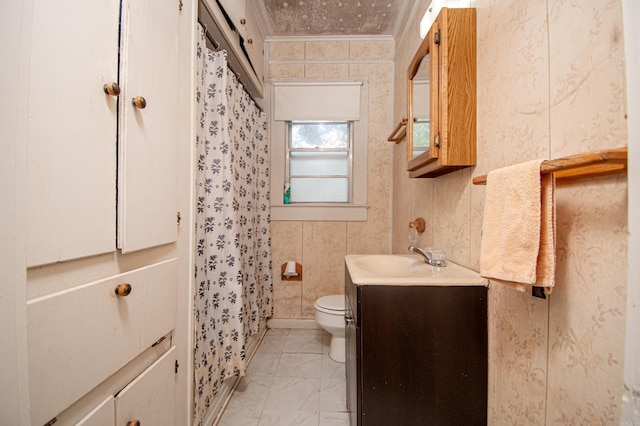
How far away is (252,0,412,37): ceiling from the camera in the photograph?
1884 millimetres

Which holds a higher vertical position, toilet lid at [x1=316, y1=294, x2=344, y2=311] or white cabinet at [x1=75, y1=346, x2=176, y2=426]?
white cabinet at [x1=75, y1=346, x2=176, y2=426]

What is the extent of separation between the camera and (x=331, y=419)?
1.31 metres

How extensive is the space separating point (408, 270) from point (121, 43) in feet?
4.40

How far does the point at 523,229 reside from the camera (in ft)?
1.84

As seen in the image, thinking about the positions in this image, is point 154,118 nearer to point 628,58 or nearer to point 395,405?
point 628,58

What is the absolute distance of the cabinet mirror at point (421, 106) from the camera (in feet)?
3.42

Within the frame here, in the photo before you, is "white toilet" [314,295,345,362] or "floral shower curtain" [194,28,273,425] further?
"white toilet" [314,295,345,362]

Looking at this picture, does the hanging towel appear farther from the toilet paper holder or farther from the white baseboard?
the white baseboard

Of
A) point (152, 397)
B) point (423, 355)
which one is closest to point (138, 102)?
point (152, 397)

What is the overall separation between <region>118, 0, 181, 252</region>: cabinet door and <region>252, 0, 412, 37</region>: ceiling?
54.3 inches

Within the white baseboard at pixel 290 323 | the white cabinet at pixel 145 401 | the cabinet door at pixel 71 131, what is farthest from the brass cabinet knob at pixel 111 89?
the white baseboard at pixel 290 323

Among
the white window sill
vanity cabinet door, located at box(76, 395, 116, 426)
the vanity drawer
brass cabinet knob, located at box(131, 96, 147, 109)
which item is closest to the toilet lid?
the white window sill

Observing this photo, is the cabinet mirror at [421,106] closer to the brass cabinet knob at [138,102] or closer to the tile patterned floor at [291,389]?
the brass cabinet knob at [138,102]

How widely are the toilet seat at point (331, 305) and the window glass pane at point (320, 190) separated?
0.95 metres
